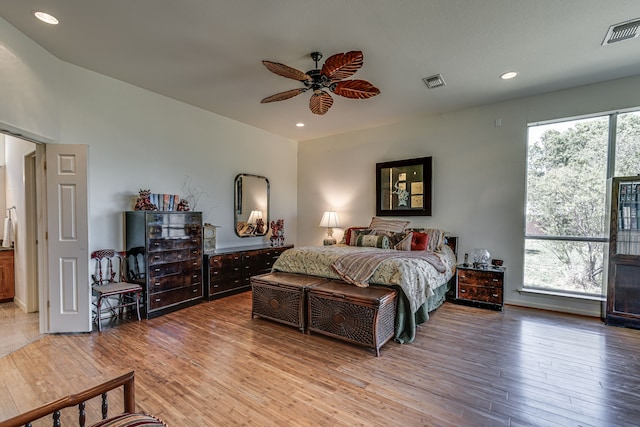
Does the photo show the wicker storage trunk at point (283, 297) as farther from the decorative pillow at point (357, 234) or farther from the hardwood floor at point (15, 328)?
the hardwood floor at point (15, 328)

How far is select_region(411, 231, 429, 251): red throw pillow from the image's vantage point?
452 cm

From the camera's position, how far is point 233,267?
16.2 ft

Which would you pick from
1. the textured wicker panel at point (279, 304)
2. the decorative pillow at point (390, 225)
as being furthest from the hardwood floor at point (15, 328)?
the decorative pillow at point (390, 225)

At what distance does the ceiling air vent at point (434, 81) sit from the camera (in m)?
3.71

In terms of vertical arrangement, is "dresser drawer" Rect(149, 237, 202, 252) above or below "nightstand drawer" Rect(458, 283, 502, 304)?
above

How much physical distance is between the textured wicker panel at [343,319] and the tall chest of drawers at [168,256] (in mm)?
2059

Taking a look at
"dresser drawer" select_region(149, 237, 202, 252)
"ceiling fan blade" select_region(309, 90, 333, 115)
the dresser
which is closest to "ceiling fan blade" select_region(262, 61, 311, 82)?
"ceiling fan blade" select_region(309, 90, 333, 115)

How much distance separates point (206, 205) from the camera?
16.6 feet

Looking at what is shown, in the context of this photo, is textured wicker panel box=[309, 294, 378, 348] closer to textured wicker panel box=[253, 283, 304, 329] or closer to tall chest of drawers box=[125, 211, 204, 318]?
textured wicker panel box=[253, 283, 304, 329]

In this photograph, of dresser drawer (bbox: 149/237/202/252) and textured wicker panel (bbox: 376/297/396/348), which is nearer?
textured wicker panel (bbox: 376/297/396/348)

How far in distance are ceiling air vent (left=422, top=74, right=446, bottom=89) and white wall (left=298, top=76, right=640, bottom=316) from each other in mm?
1303

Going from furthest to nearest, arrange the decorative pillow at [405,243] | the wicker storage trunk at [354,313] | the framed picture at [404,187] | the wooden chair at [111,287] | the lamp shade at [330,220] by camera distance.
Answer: the lamp shade at [330,220] → the framed picture at [404,187] → the decorative pillow at [405,243] → the wooden chair at [111,287] → the wicker storage trunk at [354,313]

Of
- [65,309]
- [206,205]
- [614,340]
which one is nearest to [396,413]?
[614,340]

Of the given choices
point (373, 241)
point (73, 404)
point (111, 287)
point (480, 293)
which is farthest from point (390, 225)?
point (73, 404)
